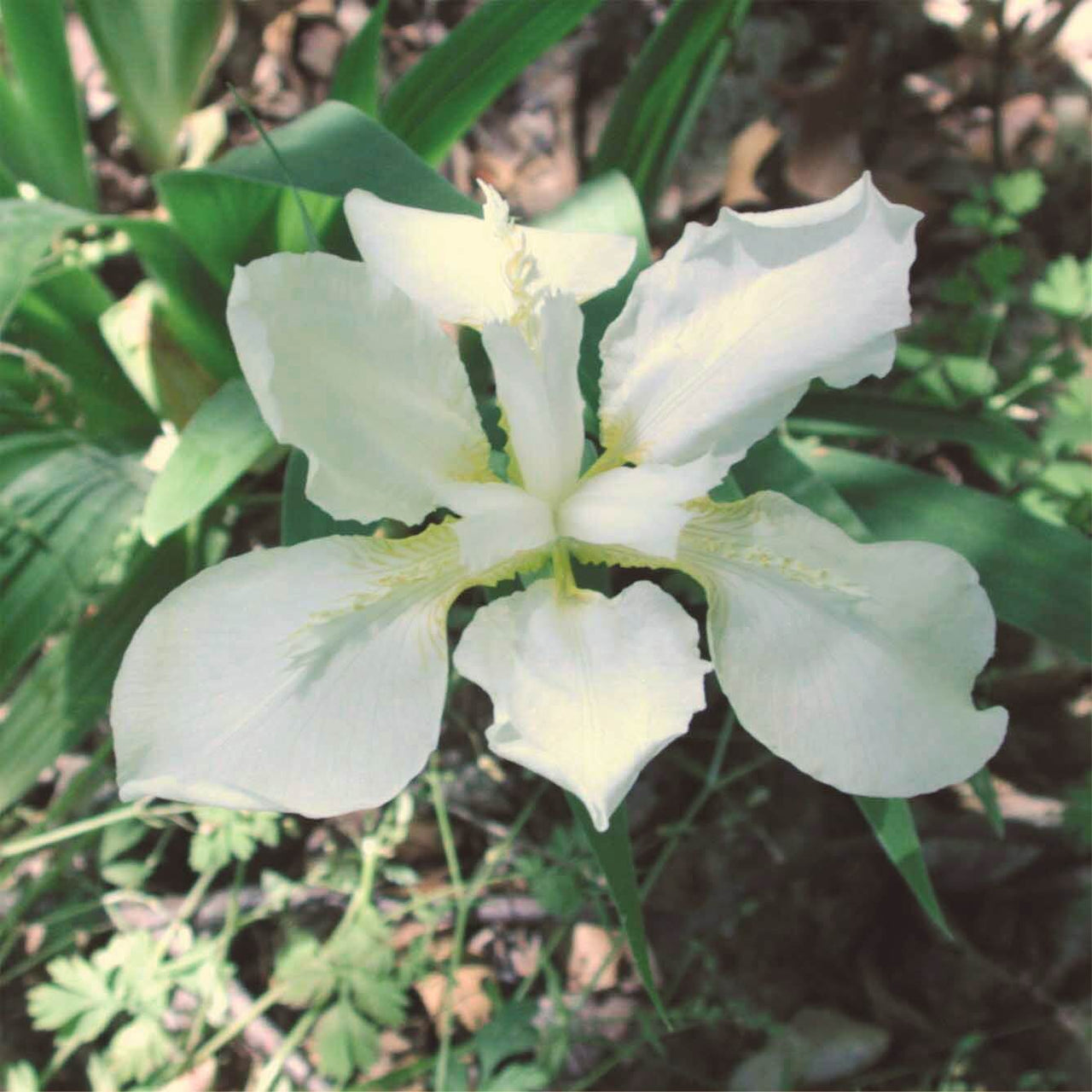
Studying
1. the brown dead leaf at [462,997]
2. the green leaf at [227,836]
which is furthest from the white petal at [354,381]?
the brown dead leaf at [462,997]

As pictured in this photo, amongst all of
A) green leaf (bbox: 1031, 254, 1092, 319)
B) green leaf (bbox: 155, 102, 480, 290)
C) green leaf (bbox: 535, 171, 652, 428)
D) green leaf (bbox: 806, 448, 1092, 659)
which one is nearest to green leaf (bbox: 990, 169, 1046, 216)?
green leaf (bbox: 1031, 254, 1092, 319)

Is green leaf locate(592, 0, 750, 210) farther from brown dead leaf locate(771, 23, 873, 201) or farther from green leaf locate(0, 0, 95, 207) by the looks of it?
green leaf locate(0, 0, 95, 207)

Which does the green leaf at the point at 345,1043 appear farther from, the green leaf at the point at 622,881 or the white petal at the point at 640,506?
the white petal at the point at 640,506

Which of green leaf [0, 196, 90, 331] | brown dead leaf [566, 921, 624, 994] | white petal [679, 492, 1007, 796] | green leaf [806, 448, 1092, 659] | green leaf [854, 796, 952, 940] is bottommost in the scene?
brown dead leaf [566, 921, 624, 994]

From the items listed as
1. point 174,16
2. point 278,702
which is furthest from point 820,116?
point 278,702

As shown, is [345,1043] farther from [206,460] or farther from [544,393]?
[544,393]

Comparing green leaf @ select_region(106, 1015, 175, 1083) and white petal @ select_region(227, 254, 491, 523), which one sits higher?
white petal @ select_region(227, 254, 491, 523)

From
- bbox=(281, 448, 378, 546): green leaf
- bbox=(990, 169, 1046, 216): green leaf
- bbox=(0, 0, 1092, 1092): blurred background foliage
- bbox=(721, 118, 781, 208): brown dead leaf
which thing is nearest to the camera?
bbox=(281, 448, 378, 546): green leaf
